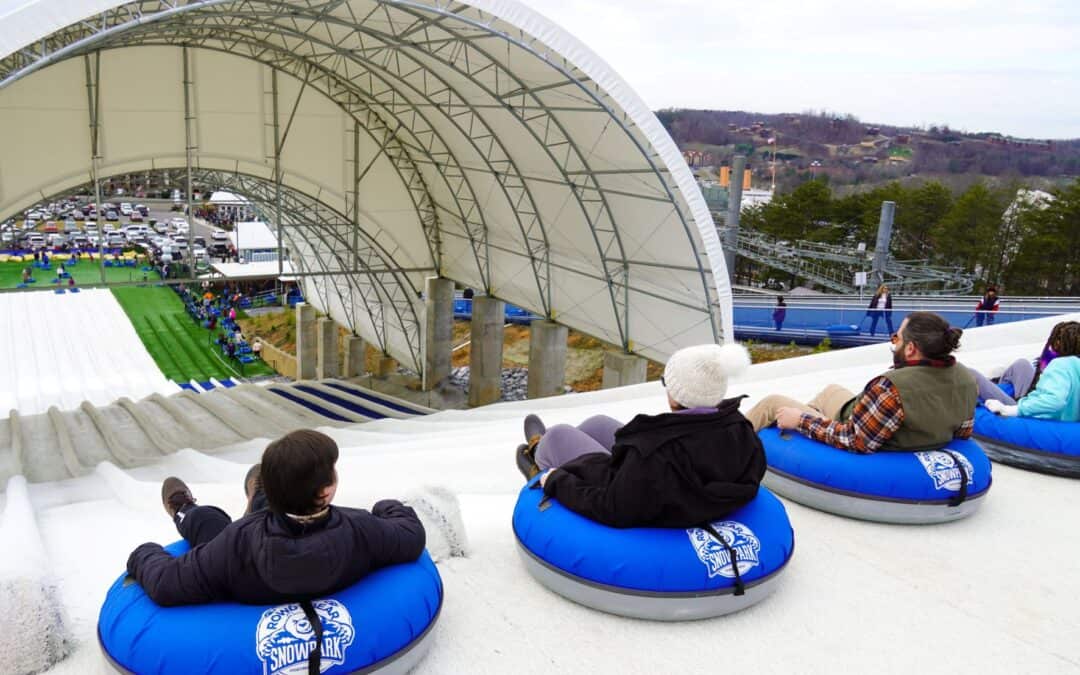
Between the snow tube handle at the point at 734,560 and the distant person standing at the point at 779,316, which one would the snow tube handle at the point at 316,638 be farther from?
the distant person standing at the point at 779,316

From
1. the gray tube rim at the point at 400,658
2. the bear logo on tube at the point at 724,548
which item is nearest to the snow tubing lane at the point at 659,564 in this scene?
the bear logo on tube at the point at 724,548

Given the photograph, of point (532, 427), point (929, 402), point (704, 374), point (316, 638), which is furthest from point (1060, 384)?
point (316, 638)

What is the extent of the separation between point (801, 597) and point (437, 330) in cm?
2311

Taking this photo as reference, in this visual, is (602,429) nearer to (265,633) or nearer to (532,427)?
(532,427)

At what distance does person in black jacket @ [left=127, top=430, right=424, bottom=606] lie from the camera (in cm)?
268

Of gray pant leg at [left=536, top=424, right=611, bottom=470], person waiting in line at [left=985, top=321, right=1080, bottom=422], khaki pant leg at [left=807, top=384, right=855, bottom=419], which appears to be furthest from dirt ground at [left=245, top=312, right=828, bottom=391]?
gray pant leg at [left=536, top=424, right=611, bottom=470]

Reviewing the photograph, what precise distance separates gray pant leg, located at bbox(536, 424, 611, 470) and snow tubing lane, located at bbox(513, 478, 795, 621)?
1.78 feet

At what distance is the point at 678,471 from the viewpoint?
338 centimetres

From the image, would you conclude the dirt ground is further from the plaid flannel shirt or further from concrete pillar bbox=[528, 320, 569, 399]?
the plaid flannel shirt

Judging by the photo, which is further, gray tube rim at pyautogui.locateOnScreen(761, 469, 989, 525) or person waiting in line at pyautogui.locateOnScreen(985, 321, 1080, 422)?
person waiting in line at pyautogui.locateOnScreen(985, 321, 1080, 422)

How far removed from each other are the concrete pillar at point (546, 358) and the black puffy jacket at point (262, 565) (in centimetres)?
1837

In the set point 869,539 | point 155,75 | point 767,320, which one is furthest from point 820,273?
point 869,539

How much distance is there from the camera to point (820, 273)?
39.2 m

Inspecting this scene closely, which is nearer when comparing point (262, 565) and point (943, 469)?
point (262, 565)
